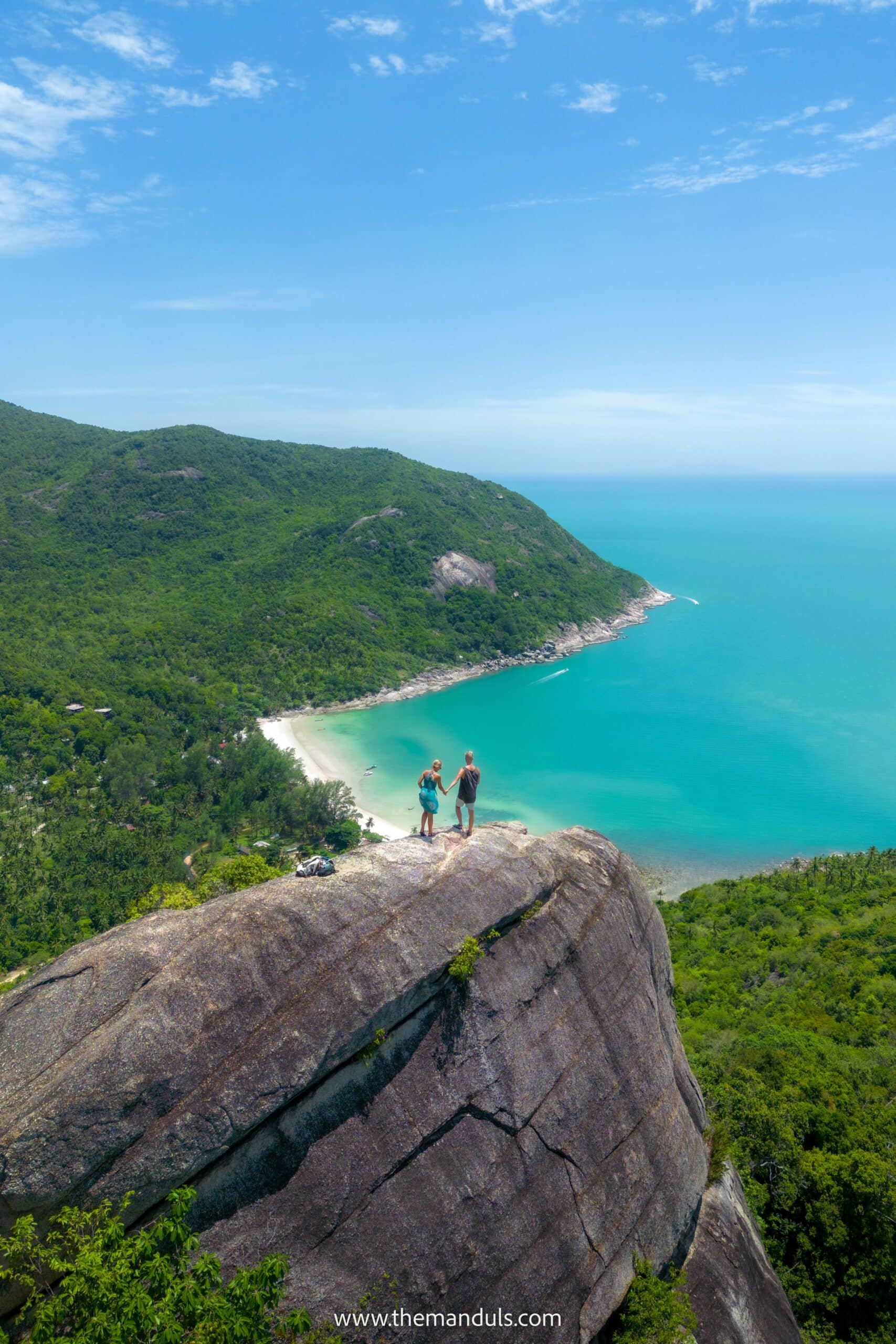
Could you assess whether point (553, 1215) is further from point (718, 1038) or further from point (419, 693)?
point (419, 693)

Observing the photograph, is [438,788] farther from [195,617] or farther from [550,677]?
[550,677]

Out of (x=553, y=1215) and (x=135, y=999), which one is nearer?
(x=135, y=999)

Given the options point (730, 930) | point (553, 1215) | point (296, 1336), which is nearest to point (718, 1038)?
point (730, 930)

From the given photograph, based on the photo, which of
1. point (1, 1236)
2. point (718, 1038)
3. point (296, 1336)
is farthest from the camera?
point (718, 1038)

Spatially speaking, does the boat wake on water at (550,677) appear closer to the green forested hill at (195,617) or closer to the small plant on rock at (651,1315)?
the green forested hill at (195,617)

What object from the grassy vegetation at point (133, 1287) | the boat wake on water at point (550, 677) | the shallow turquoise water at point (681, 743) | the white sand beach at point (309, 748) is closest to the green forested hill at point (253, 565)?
the white sand beach at point (309, 748)

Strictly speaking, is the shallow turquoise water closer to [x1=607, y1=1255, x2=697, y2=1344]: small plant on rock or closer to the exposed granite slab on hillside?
the exposed granite slab on hillside

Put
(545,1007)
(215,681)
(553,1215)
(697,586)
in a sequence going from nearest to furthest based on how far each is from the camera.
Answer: (553,1215) → (545,1007) → (215,681) → (697,586)
